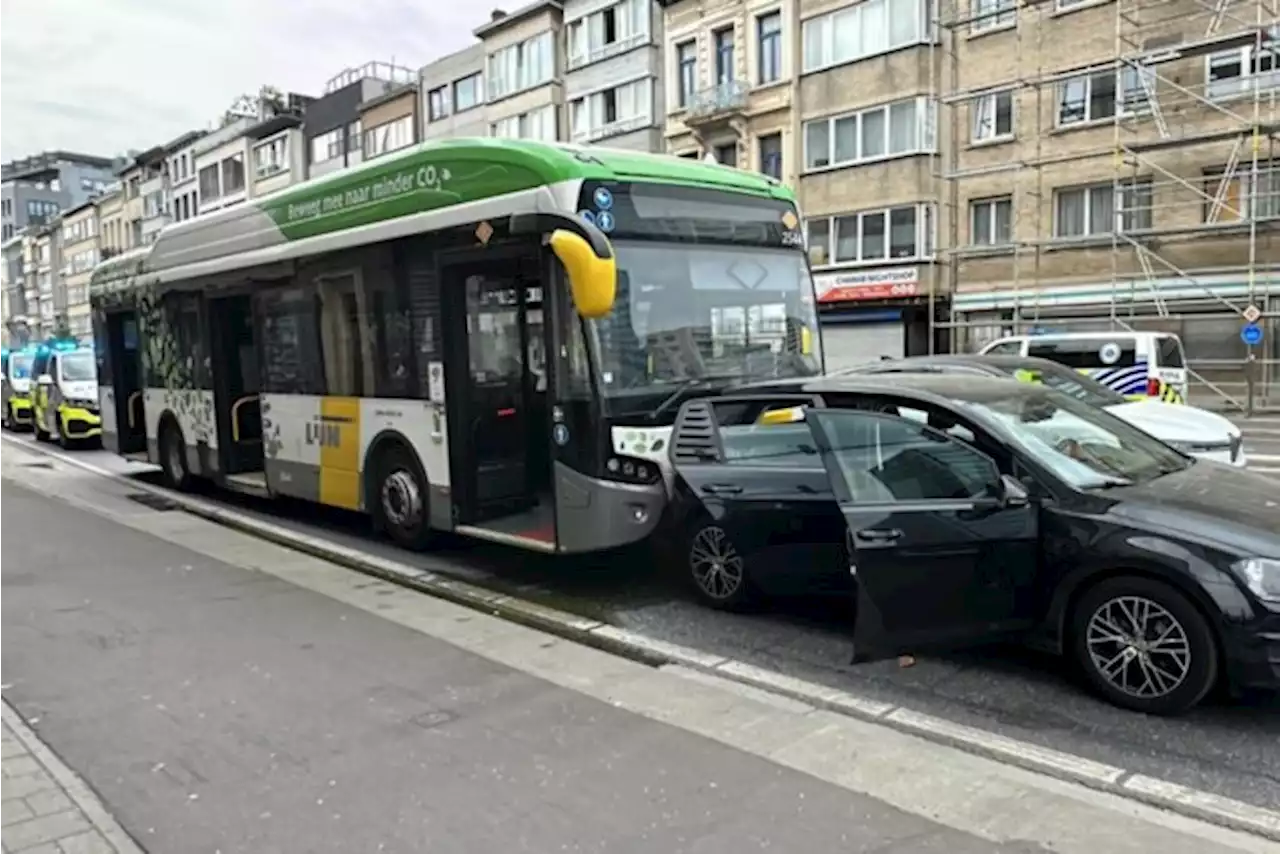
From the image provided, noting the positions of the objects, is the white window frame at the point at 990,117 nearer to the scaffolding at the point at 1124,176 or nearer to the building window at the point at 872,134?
the scaffolding at the point at 1124,176

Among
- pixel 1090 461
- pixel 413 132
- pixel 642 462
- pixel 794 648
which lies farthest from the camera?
pixel 413 132

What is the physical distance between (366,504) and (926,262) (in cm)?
2258

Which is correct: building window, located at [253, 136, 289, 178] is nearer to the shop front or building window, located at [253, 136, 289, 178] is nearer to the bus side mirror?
the shop front

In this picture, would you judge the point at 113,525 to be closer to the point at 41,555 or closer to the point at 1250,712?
the point at 41,555

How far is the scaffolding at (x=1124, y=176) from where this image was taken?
74.2 feet

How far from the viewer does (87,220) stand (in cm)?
8225

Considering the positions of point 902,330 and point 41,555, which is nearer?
point 41,555

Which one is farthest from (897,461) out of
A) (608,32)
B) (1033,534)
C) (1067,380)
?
(608,32)

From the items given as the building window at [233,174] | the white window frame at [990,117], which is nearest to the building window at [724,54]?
the white window frame at [990,117]

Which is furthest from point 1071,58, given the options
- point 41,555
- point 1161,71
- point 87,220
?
point 87,220

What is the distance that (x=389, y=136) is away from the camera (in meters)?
49.5

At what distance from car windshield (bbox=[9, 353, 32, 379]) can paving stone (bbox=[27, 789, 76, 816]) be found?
25.3 meters

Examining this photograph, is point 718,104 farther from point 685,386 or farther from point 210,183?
point 210,183

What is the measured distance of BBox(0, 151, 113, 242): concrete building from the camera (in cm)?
11388
